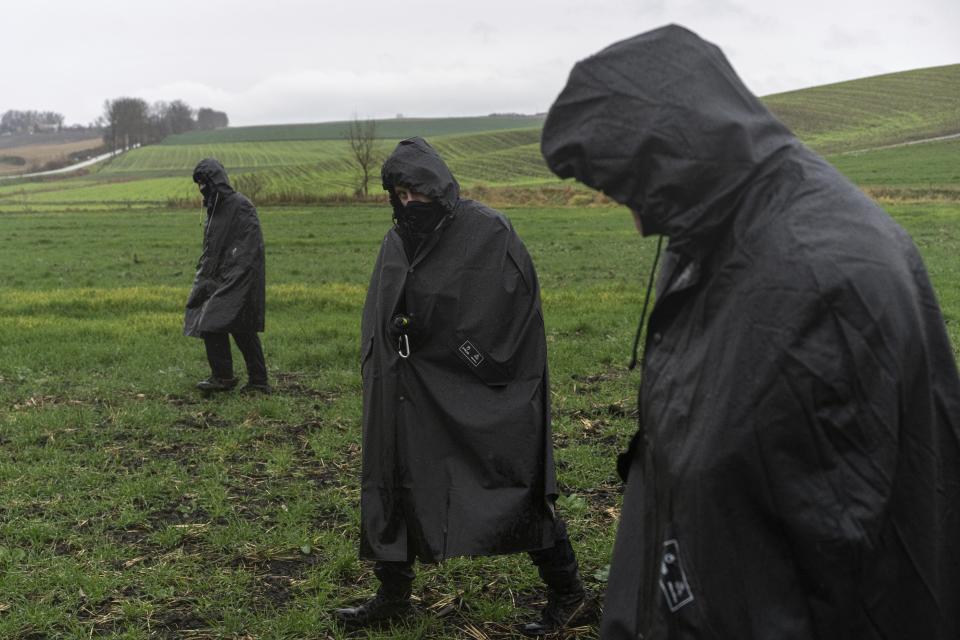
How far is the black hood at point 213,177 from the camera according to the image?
922 cm

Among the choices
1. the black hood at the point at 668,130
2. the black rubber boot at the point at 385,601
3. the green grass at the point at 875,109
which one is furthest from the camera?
the green grass at the point at 875,109

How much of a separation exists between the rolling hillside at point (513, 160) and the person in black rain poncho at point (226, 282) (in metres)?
30.2

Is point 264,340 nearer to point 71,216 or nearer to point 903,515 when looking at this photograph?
point 903,515

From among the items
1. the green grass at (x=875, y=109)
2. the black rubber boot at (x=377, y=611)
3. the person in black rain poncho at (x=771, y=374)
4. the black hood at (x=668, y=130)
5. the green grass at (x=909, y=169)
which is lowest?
the black rubber boot at (x=377, y=611)

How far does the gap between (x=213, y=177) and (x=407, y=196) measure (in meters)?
5.55

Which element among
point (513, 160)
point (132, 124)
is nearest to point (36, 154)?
point (132, 124)

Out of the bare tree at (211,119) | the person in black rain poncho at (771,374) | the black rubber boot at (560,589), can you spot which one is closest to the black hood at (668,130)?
the person in black rain poncho at (771,374)

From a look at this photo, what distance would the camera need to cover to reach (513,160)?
71.8 meters

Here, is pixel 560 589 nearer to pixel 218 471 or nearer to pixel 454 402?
pixel 454 402

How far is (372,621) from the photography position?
15.0ft

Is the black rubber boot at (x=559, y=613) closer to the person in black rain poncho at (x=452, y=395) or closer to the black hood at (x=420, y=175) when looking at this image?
the person in black rain poncho at (x=452, y=395)

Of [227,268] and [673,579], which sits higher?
[673,579]

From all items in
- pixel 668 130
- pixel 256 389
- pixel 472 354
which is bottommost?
pixel 256 389

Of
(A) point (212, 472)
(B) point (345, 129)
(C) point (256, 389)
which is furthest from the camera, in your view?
(B) point (345, 129)
